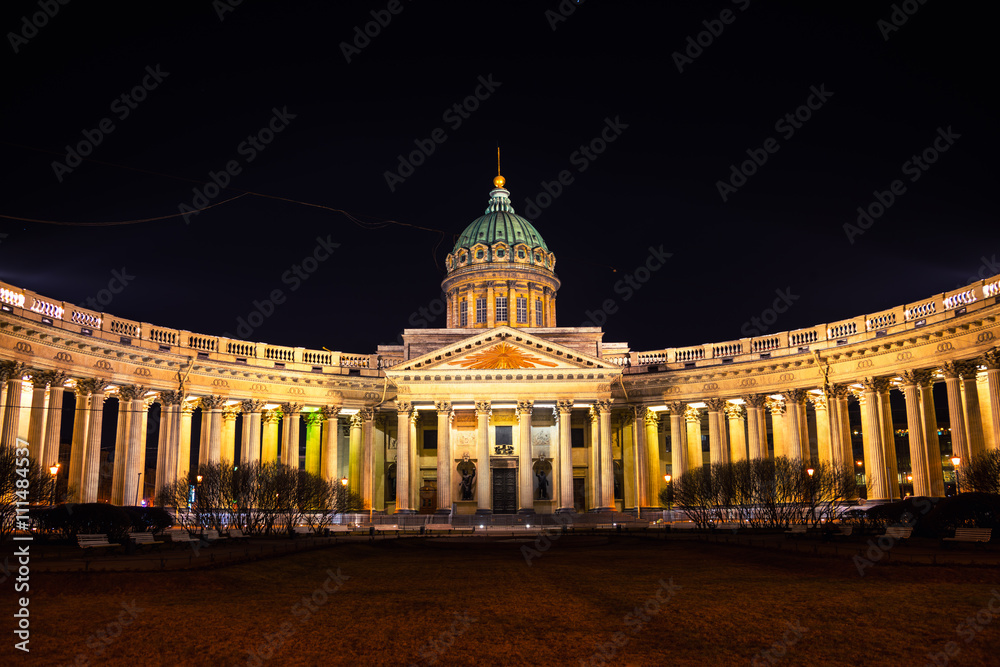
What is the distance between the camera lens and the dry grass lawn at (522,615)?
42.4ft

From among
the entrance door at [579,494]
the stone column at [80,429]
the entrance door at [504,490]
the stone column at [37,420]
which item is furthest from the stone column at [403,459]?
the stone column at [37,420]

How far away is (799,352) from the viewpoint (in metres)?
52.6

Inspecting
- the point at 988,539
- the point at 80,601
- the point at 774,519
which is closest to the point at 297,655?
the point at 80,601

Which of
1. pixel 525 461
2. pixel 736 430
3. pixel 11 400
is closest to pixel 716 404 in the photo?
Answer: pixel 736 430

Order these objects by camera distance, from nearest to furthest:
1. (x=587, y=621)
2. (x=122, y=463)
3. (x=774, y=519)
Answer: (x=587, y=621) < (x=774, y=519) < (x=122, y=463)

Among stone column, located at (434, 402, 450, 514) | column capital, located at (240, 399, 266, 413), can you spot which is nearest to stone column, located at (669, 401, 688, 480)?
stone column, located at (434, 402, 450, 514)

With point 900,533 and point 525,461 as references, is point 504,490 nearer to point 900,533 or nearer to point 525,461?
point 525,461

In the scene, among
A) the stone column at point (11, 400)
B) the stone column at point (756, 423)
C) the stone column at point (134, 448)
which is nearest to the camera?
the stone column at point (11, 400)

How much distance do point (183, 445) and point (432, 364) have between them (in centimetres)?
1732

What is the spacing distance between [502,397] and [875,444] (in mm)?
23948

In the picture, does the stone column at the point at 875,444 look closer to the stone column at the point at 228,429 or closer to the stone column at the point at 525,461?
the stone column at the point at 525,461

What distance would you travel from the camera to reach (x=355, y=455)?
62.0 m

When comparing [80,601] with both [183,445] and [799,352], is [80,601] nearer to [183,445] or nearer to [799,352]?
[183,445]

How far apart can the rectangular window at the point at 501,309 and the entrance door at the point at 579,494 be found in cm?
1633
